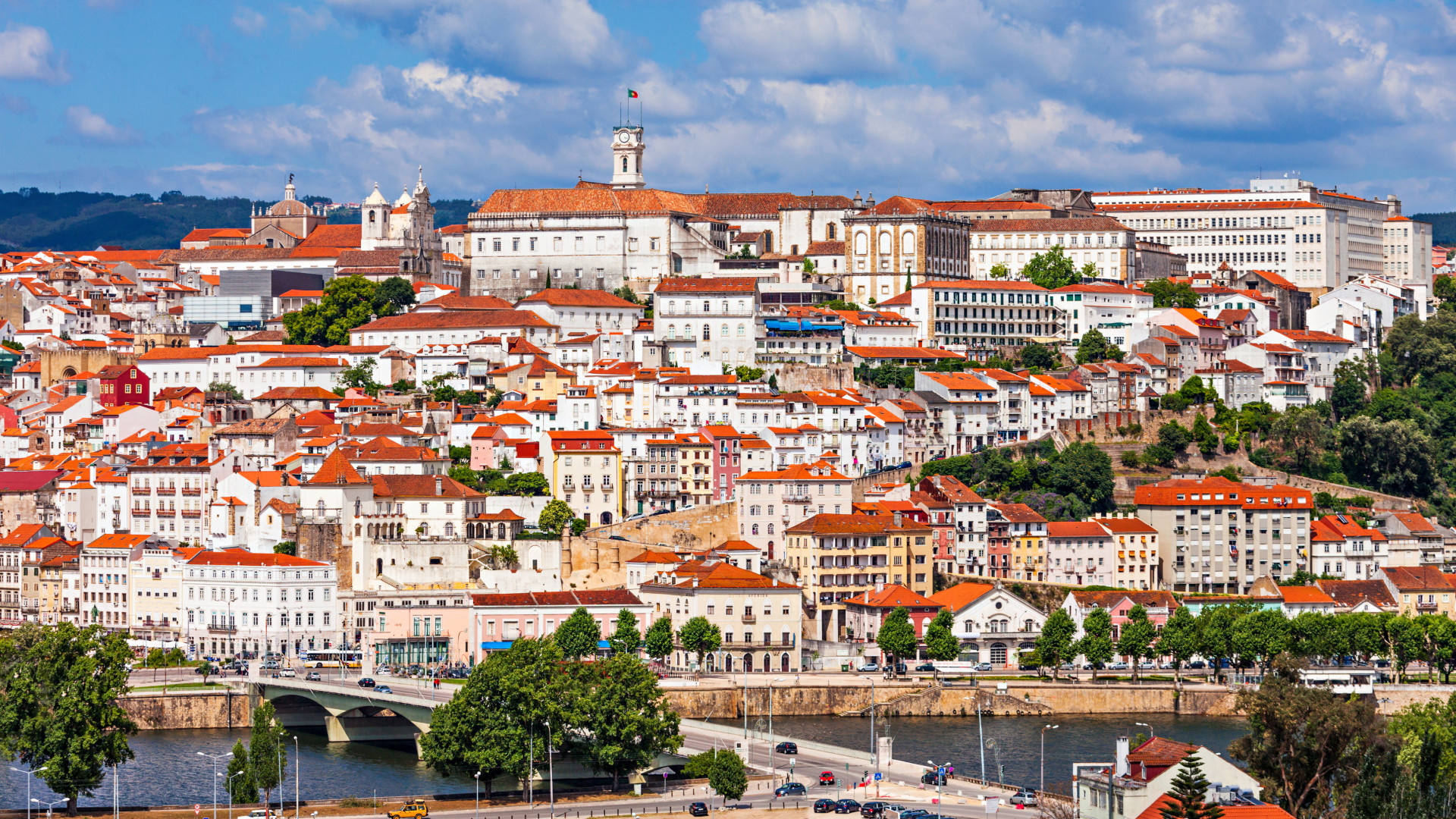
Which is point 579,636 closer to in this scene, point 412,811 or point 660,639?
point 660,639

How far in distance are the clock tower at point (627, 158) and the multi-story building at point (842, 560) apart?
41229 mm

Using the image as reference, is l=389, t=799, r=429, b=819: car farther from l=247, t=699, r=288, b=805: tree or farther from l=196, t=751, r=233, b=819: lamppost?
l=196, t=751, r=233, b=819: lamppost

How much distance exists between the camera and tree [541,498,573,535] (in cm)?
7925

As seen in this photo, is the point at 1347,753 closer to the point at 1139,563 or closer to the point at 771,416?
the point at 1139,563

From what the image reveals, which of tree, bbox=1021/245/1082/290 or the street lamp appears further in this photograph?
tree, bbox=1021/245/1082/290

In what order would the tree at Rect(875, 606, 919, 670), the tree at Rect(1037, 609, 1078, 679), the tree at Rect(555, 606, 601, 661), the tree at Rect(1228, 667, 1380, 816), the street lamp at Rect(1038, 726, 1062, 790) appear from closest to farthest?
the tree at Rect(1228, 667, 1380, 816)
the street lamp at Rect(1038, 726, 1062, 790)
the tree at Rect(555, 606, 601, 661)
the tree at Rect(875, 606, 919, 670)
the tree at Rect(1037, 609, 1078, 679)

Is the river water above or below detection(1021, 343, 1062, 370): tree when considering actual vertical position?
below

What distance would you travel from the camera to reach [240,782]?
51.3 m

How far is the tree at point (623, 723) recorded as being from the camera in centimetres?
5441

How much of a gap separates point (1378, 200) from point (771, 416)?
58.0 meters

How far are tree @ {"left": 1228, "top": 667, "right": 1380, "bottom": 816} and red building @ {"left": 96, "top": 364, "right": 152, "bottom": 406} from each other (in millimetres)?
62894

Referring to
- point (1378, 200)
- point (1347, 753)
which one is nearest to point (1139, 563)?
point (1347, 753)

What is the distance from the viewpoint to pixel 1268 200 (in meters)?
122

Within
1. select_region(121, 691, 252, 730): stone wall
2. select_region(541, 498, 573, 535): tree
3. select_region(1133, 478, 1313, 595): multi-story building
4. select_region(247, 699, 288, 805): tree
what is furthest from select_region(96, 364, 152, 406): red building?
select_region(247, 699, 288, 805): tree
